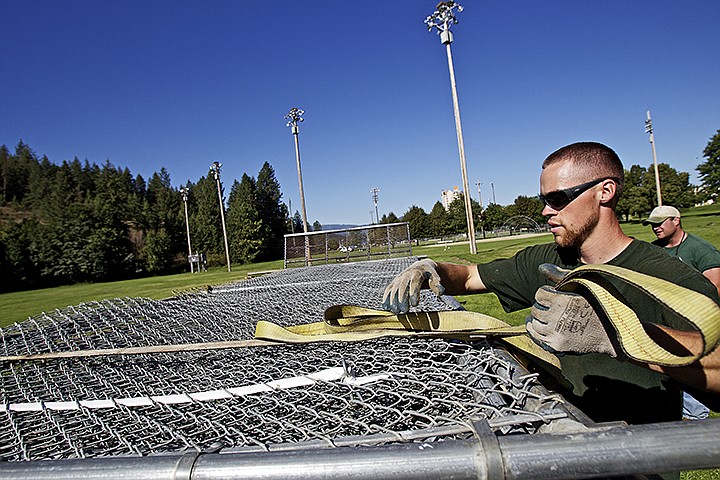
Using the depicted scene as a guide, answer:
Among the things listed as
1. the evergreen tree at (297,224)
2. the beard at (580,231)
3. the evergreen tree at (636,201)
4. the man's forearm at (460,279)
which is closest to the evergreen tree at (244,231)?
the evergreen tree at (297,224)

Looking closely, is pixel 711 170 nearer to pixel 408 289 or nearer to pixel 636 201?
pixel 636 201

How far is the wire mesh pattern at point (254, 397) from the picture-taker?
1171 mm

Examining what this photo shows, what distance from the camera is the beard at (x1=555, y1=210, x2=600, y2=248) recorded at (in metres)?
1.89

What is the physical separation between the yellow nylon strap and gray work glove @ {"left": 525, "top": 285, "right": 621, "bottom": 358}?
0.30 feet

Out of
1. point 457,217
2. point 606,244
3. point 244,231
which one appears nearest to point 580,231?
point 606,244

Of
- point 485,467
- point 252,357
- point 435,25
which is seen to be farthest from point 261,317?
point 435,25

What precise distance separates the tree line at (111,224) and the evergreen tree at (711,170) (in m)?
69.4

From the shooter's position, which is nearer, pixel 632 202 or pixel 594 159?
pixel 594 159

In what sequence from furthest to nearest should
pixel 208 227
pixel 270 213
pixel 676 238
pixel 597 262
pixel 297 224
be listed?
pixel 297 224, pixel 270 213, pixel 208 227, pixel 676 238, pixel 597 262

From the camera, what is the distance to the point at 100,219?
5725 centimetres

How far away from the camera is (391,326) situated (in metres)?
1.84

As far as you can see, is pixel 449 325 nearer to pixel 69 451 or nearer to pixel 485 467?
pixel 485 467

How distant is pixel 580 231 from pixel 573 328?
913 mm

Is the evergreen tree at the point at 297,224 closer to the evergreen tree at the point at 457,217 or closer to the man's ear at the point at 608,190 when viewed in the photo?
the evergreen tree at the point at 457,217
